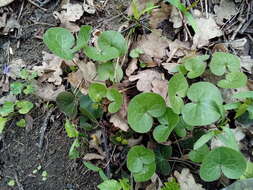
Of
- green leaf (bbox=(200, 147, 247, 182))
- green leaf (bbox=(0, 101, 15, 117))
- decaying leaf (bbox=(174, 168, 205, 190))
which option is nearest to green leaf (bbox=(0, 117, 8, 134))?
green leaf (bbox=(0, 101, 15, 117))

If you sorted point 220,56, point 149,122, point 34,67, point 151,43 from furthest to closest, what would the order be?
point 34,67 < point 151,43 < point 220,56 < point 149,122

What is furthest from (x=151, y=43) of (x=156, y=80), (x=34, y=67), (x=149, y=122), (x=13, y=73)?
(x=13, y=73)

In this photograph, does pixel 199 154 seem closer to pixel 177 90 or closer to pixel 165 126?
pixel 165 126

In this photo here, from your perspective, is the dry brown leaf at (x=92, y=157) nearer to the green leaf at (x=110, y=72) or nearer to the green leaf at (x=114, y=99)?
the green leaf at (x=114, y=99)

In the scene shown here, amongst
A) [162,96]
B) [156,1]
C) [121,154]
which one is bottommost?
[121,154]

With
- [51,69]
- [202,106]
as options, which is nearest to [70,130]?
[51,69]

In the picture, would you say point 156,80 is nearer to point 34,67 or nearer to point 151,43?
point 151,43

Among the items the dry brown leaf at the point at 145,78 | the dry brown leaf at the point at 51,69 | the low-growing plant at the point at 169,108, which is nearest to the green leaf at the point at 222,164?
the low-growing plant at the point at 169,108

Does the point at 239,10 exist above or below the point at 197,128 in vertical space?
above
